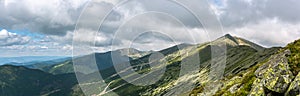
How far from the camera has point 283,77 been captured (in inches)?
1497

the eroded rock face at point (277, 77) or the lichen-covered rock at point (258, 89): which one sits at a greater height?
the eroded rock face at point (277, 77)

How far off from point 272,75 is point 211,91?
25167 millimetres

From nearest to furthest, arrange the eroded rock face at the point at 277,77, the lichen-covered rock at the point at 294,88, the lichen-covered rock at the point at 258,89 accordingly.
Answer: the lichen-covered rock at the point at 294,88 < the eroded rock face at the point at 277,77 < the lichen-covered rock at the point at 258,89

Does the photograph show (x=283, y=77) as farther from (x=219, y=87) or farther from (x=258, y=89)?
(x=219, y=87)

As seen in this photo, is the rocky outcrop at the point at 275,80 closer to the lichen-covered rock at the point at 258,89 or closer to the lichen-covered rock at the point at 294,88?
the lichen-covered rock at the point at 258,89

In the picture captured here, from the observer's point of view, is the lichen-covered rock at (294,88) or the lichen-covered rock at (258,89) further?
the lichen-covered rock at (258,89)

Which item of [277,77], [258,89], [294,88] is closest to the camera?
[294,88]

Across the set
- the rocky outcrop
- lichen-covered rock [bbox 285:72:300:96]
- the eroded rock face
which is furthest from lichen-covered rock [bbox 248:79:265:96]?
lichen-covered rock [bbox 285:72:300:96]

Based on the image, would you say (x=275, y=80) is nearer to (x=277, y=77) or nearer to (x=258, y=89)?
(x=277, y=77)

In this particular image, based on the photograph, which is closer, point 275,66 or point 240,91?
point 275,66

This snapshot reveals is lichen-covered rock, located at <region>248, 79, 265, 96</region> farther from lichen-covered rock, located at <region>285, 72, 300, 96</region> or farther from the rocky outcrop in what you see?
lichen-covered rock, located at <region>285, 72, 300, 96</region>

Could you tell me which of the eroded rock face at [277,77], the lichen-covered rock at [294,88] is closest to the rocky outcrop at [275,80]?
the eroded rock face at [277,77]

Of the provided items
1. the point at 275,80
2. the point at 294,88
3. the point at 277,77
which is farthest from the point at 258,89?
the point at 294,88

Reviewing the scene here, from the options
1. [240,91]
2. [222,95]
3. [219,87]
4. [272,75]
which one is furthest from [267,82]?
[219,87]
